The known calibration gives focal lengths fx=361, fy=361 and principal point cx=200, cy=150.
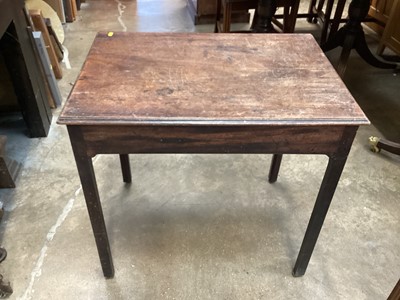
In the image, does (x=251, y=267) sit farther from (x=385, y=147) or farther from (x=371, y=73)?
(x=371, y=73)

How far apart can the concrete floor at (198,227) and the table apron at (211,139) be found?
615 mm

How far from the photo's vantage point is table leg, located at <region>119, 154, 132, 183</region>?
66.2 inches

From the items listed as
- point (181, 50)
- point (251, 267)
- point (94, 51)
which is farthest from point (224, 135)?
point (251, 267)

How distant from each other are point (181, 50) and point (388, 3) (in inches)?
103

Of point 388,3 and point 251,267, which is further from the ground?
point 388,3

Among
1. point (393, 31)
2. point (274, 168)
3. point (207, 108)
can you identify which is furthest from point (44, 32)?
point (393, 31)

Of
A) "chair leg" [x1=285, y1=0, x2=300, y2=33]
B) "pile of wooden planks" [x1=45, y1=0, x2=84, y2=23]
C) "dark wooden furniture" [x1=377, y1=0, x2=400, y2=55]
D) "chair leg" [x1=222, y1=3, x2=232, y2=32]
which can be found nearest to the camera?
"chair leg" [x1=222, y1=3, x2=232, y2=32]

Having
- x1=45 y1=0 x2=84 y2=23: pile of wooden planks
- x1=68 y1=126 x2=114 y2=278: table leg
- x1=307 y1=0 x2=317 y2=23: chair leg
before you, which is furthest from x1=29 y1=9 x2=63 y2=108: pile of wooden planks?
x1=307 y1=0 x2=317 y2=23: chair leg

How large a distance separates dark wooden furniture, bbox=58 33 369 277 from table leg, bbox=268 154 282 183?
531 millimetres

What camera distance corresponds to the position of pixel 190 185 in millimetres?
1779

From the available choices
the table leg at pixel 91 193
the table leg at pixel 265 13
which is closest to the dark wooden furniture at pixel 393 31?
the table leg at pixel 265 13

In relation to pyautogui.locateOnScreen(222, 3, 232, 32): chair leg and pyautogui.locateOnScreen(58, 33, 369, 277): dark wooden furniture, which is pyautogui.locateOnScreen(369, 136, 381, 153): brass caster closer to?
pyautogui.locateOnScreen(58, 33, 369, 277): dark wooden furniture

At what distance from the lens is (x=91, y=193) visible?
1.09 m

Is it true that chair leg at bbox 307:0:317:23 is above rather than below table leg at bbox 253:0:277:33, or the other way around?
below
